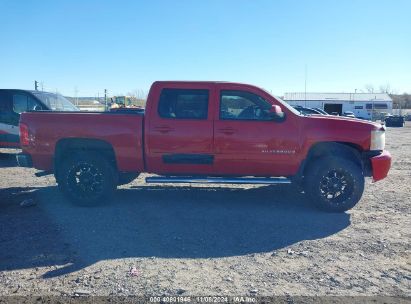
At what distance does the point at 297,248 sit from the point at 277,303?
4.54 ft

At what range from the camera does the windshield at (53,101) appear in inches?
444

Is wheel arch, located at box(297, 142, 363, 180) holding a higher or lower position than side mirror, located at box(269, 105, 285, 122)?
lower

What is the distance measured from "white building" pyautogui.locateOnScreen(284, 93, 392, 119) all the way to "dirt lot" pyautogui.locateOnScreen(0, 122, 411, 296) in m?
53.4

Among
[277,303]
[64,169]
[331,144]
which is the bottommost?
[277,303]

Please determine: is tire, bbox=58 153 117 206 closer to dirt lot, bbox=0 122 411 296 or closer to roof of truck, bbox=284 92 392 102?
dirt lot, bbox=0 122 411 296

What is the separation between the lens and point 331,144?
20.1 feet

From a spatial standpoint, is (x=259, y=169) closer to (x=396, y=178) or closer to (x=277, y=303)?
(x=277, y=303)

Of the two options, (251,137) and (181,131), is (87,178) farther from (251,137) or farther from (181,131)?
(251,137)

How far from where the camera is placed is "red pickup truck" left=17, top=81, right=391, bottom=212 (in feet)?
19.8

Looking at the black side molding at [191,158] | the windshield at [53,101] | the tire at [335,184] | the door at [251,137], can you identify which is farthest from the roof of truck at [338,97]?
the black side molding at [191,158]

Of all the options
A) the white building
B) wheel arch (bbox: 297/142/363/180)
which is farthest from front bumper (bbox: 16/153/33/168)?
the white building

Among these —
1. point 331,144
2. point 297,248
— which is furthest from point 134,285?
point 331,144

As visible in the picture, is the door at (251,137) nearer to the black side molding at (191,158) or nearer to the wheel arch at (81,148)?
the black side molding at (191,158)

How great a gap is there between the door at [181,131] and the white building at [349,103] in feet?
175
